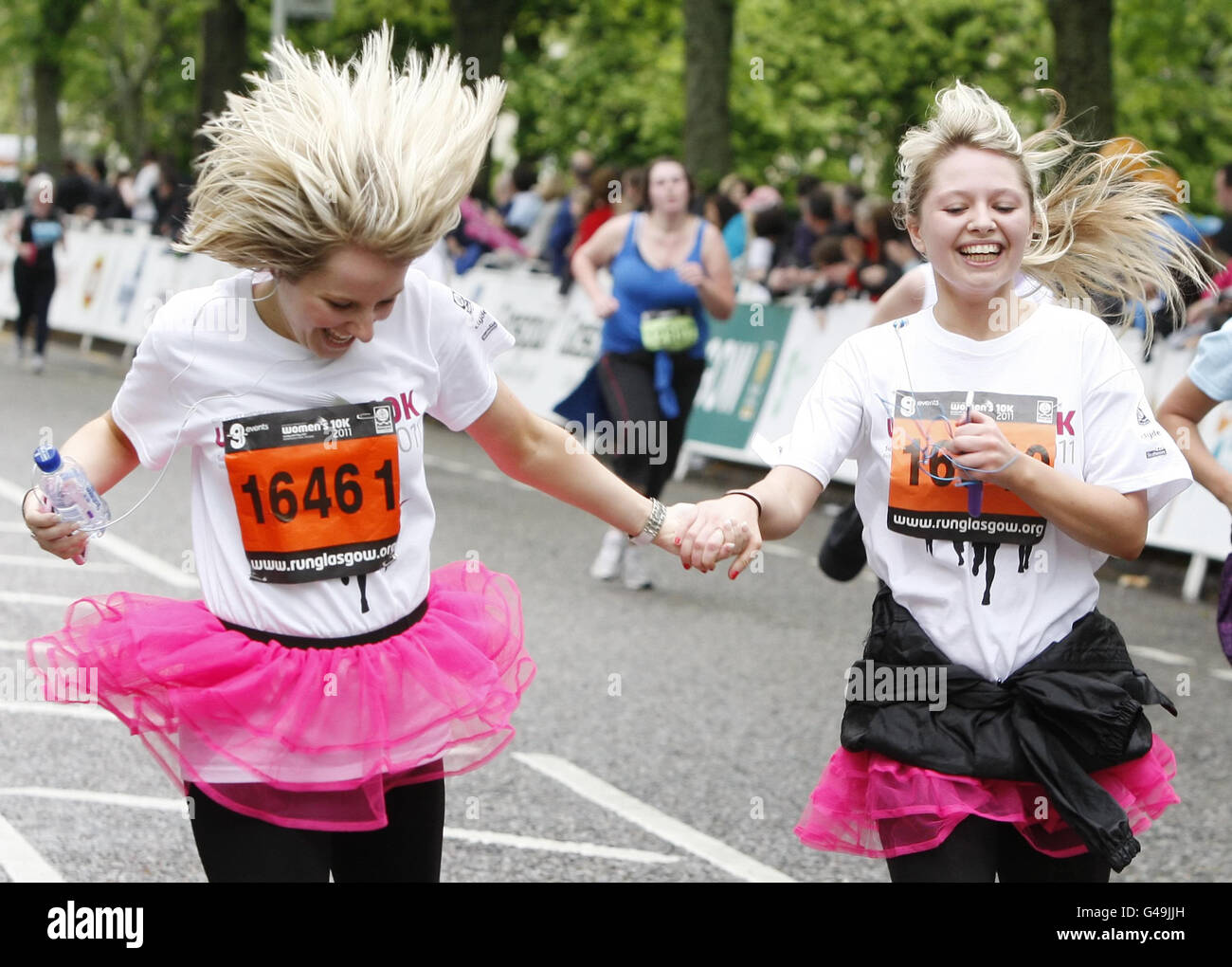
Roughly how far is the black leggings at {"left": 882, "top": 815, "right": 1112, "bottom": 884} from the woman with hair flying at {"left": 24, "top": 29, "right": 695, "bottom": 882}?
0.83 metres

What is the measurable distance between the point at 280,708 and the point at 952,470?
1.28 meters

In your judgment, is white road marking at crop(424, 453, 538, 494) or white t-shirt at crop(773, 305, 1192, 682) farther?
white road marking at crop(424, 453, 538, 494)

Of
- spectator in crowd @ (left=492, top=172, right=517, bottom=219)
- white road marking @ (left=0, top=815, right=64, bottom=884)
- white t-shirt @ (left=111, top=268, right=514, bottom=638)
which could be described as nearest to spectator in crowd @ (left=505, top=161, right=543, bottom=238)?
spectator in crowd @ (left=492, top=172, right=517, bottom=219)

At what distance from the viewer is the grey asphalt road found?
5039mm

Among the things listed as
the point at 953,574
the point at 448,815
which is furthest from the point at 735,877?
the point at 953,574

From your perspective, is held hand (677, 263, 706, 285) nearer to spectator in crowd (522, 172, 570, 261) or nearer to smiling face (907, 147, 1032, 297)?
smiling face (907, 147, 1032, 297)

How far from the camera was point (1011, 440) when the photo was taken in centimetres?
323

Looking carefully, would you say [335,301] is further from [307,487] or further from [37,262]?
[37,262]

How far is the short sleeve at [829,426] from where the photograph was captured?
336cm

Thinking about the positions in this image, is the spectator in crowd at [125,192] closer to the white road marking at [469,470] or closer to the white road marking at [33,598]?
the white road marking at [469,470]

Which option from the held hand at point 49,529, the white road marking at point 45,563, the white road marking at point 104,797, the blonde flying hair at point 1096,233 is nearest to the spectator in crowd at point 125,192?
the white road marking at point 45,563

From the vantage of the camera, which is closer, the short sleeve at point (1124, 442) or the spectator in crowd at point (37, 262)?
the short sleeve at point (1124, 442)

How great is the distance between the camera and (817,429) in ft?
11.1
